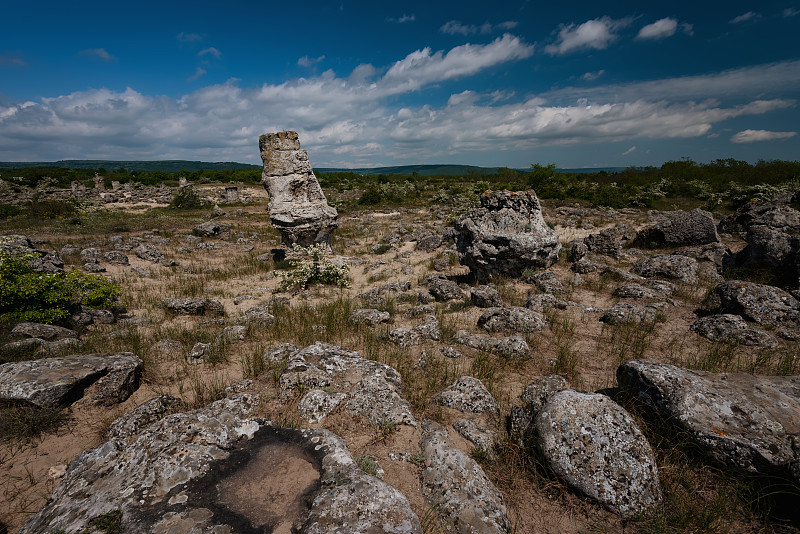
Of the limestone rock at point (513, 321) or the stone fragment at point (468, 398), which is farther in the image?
the limestone rock at point (513, 321)

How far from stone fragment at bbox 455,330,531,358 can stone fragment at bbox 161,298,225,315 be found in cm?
587

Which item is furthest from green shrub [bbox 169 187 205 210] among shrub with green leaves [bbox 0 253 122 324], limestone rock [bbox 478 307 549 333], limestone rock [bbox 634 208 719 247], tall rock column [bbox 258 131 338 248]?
limestone rock [bbox 634 208 719 247]

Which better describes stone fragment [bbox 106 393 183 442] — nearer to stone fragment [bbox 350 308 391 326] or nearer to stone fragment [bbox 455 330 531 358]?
stone fragment [bbox 350 308 391 326]

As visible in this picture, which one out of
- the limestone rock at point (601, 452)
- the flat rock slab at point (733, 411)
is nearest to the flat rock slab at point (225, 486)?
the limestone rock at point (601, 452)

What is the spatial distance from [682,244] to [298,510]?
1468cm

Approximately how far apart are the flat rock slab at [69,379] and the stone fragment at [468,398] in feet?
13.2

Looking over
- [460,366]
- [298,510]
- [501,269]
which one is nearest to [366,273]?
[501,269]

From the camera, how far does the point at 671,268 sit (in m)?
8.92

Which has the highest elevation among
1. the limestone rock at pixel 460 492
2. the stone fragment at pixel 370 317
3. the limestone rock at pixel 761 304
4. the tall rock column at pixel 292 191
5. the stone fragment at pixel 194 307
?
the tall rock column at pixel 292 191

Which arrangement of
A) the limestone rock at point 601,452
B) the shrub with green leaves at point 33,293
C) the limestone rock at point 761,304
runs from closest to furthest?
the limestone rock at point 601,452
the limestone rock at point 761,304
the shrub with green leaves at point 33,293

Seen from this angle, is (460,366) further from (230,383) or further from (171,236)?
(171,236)

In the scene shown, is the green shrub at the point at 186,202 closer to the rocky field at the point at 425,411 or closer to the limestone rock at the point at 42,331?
the rocky field at the point at 425,411

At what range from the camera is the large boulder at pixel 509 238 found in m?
8.92

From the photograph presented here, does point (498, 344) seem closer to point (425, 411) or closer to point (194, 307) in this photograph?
point (425, 411)
